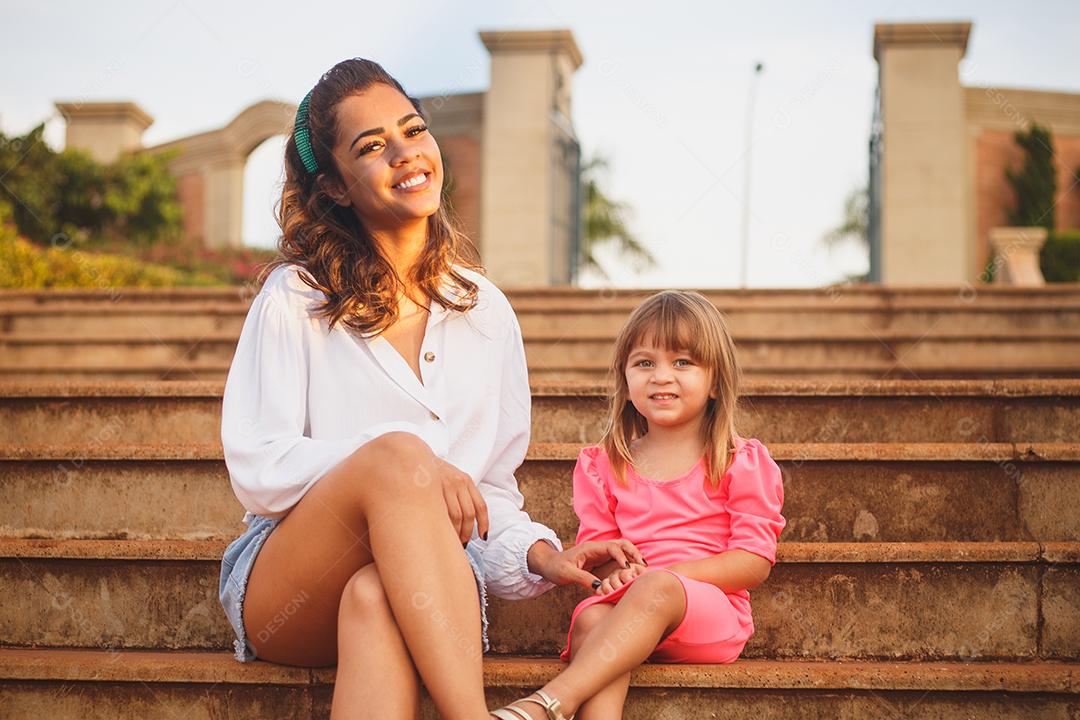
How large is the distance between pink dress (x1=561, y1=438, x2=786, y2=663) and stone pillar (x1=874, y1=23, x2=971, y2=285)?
721 centimetres

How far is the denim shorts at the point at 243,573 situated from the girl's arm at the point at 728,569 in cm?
41

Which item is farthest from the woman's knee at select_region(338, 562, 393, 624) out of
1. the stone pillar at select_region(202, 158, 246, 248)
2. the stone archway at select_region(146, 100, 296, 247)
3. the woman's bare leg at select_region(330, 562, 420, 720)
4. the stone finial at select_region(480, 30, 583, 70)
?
the stone pillar at select_region(202, 158, 246, 248)

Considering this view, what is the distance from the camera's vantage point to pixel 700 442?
236 centimetres

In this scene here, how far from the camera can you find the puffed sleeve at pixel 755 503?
85.9 inches

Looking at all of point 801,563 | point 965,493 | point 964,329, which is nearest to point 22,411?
point 801,563

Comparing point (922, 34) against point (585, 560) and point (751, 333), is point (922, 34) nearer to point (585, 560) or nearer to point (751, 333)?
point (751, 333)

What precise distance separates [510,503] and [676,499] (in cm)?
37

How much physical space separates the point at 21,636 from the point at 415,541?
1.25m

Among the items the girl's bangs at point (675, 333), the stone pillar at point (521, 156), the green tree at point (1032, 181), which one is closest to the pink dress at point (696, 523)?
the girl's bangs at point (675, 333)

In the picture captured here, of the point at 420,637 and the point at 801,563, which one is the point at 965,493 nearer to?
the point at 801,563

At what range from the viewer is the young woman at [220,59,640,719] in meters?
1.84

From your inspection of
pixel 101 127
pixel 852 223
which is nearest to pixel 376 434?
pixel 101 127

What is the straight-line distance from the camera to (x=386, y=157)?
7.48ft

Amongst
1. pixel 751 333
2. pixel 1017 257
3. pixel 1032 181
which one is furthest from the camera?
pixel 1032 181
